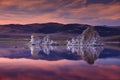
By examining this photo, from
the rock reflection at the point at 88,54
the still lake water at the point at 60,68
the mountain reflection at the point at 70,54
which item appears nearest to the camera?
the still lake water at the point at 60,68

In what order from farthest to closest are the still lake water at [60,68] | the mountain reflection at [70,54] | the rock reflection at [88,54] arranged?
the mountain reflection at [70,54]
the rock reflection at [88,54]
the still lake water at [60,68]

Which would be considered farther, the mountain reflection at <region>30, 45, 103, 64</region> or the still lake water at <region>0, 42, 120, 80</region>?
the mountain reflection at <region>30, 45, 103, 64</region>

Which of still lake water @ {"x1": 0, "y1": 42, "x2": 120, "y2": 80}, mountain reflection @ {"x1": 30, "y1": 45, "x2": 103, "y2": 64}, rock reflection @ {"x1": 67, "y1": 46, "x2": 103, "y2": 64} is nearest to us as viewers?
still lake water @ {"x1": 0, "y1": 42, "x2": 120, "y2": 80}

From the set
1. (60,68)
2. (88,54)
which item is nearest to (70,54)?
(88,54)

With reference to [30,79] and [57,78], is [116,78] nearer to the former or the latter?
[57,78]

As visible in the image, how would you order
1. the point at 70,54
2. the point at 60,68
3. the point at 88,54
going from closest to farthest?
the point at 60,68 < the point at 88,54 < the point at 70,54

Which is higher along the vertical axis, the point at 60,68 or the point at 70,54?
the point at 60,68

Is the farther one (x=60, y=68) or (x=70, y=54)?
(x=70, y=54)

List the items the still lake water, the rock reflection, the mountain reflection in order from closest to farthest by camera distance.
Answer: the still lake water, the rock reflection, the mountain reflection

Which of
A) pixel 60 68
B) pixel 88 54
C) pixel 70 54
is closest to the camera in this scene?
pixel 60 68

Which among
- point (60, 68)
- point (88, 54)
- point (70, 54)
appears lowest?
point (70, 54)

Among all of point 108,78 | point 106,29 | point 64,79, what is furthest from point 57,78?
point 106,29

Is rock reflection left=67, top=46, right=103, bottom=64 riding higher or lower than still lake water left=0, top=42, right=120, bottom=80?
lower

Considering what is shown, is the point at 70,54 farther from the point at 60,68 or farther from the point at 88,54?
the point at 60,68
